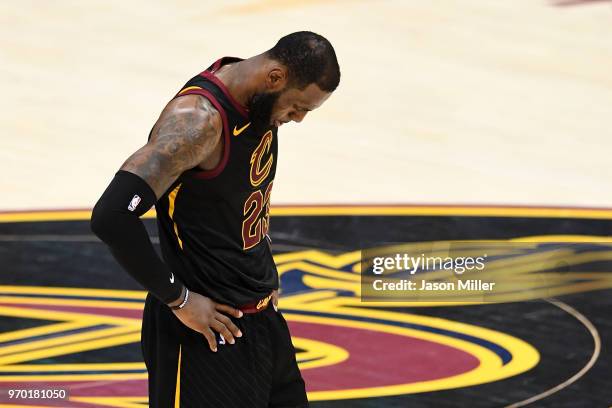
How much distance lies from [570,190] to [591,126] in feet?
3.07

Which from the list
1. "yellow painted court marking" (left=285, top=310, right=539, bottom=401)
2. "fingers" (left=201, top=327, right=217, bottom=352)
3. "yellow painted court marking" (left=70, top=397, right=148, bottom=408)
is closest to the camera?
"fingers" (left=201, top=327, right=217, bottom=352)

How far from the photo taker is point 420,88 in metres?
7.07

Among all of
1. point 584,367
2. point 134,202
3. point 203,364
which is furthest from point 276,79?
point 584,367

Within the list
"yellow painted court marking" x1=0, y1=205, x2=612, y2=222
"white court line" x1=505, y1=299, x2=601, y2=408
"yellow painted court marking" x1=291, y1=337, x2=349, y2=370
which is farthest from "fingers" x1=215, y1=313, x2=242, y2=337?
"yellow painted court marking" x1=0, y1=205, x2=612, y2=222

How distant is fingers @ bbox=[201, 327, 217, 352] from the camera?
298 centimetres

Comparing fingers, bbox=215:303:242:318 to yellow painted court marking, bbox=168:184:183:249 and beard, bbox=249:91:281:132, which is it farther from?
beard, bbox=249:91:281:132

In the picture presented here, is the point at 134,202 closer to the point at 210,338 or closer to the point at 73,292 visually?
the point at 210,338

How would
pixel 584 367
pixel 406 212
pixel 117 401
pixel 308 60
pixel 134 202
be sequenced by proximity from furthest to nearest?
pixel 406 212 → pixel 584 367 → pixel 117 401 → pixel 308 60 → pixel 134 202

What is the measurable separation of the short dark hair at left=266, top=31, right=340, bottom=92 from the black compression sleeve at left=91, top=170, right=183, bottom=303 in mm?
480

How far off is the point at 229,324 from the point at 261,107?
0.59 m

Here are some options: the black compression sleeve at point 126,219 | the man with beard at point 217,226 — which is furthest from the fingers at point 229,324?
the black compression sleeve at point 126,219

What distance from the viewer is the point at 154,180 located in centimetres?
271

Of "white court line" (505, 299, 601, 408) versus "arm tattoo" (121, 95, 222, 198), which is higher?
"arm tattoo" (121, 95, 222, 198)

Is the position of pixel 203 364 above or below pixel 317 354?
below
